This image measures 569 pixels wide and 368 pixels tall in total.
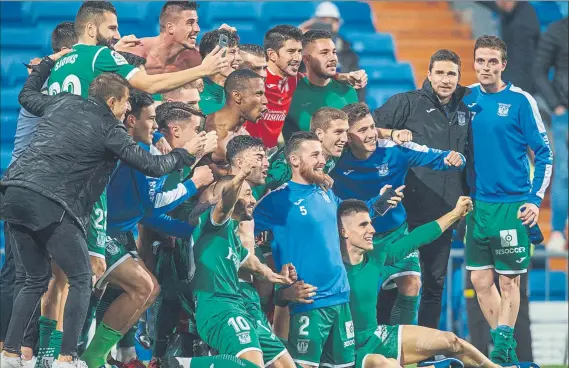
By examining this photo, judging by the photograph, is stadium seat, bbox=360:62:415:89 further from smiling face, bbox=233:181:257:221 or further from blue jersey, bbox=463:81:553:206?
smiling face, bbox=233:181:257:221

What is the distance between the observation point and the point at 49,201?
7469mm

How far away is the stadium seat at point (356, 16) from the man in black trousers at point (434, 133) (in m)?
5.89

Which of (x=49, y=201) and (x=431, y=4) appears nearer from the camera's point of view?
(x=49, y=201)

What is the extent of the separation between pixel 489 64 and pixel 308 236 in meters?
2.06

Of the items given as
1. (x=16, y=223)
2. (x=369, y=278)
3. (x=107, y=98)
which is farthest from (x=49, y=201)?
(x=369, y=278)

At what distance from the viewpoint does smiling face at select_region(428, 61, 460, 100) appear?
9.48 metres

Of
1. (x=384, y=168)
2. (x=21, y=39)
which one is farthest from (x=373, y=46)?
(x=384, y=168)

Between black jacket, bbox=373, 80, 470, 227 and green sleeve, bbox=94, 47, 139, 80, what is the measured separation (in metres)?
2.36

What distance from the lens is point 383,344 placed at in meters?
8.83

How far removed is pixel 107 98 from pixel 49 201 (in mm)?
751

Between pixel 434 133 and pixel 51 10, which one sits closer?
pixel 434 133

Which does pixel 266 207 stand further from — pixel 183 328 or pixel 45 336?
pixel 45 336

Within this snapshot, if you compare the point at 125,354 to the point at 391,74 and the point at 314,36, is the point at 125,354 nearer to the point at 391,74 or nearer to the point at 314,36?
the point at 314,36

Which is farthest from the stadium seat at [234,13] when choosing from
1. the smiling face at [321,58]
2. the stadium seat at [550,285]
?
the smiling face at [321,58]
